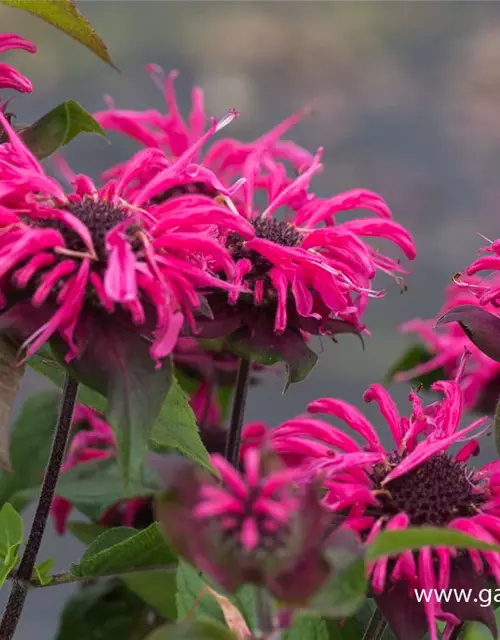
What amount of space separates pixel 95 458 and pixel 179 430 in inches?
11.7

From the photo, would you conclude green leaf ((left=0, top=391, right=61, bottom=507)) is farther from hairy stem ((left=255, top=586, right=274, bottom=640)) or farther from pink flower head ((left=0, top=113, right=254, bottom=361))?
hairy stem ((left=255, top=586, right=274, bottom=640))

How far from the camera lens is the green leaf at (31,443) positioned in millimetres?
624

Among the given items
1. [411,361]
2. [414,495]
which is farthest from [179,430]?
[411,361]

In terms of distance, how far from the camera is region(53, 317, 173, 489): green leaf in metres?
0.29

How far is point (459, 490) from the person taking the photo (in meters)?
0.39

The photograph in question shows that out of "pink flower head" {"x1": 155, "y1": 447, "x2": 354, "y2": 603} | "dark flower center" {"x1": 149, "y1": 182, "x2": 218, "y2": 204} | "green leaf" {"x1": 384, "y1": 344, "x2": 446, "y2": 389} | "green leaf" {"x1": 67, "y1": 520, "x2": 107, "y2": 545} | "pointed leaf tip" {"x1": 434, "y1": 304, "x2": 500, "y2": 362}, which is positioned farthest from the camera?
"green leaf" {"x1": 384, "y1": 344, "x2": 446, "y2": 389}

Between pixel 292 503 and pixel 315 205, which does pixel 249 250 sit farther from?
pixel 292 503

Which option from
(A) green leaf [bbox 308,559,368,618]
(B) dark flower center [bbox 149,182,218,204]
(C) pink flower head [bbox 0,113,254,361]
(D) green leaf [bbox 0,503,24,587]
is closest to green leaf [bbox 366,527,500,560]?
(A) green leaf [bbox 308,559,368,618]

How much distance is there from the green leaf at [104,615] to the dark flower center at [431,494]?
0.26 m

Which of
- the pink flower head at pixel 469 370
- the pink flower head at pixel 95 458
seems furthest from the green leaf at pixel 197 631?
the pink flower head at pixel 469 370

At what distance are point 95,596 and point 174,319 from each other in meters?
0.36

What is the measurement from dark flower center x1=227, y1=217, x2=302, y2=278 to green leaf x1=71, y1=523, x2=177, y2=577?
0.14 m

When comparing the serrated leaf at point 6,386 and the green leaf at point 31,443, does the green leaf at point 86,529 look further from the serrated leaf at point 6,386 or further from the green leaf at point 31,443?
the serrated leaf at point 6,386

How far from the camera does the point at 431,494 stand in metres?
0.38
